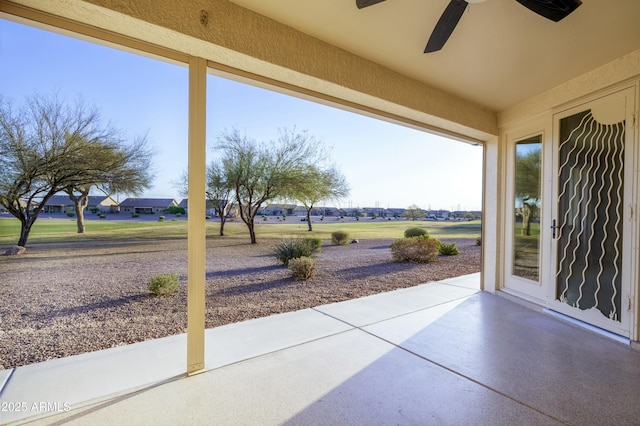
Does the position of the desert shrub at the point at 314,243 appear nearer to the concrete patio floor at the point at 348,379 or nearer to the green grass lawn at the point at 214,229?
the green grass lawn at the point at 214,229

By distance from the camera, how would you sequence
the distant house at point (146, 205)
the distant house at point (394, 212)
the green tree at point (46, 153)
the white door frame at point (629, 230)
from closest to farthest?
the green tree at point (46, 153) < the distant house at point (146, 205) < the white door frame at point (629, 230) < the distant house at point (394, 212)

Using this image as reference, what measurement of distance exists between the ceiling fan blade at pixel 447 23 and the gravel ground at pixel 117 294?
2.77 meters

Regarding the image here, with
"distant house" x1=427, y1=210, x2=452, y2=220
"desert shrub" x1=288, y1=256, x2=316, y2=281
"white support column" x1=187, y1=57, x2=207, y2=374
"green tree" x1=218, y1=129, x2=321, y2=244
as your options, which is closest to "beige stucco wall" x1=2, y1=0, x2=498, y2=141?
"white support column" x1=187, y1=57, x2=207, y2=374

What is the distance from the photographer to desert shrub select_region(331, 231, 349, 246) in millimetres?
5364

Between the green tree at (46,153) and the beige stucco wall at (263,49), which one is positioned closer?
the beige stucco wall at (263,49)

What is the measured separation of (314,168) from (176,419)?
3945mm

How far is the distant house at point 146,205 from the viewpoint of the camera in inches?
103

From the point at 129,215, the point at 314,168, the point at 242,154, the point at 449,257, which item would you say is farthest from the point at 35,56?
the point at 449,257

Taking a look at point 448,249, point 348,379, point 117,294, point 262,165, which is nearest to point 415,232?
point 448,249

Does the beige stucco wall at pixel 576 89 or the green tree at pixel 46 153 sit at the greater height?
the beige stucco wall at pixel 576 89

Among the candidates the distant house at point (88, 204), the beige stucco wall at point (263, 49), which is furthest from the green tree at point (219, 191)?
the beige stucco wall at point (263, 49)

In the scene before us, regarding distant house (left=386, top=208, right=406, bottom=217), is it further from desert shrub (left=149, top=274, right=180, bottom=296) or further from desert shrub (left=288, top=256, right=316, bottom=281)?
desert shrub (left=149, top=274, right=180, bottom=296)

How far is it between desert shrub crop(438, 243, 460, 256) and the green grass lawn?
0.39m

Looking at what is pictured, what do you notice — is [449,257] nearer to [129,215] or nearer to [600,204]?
[600,204]
